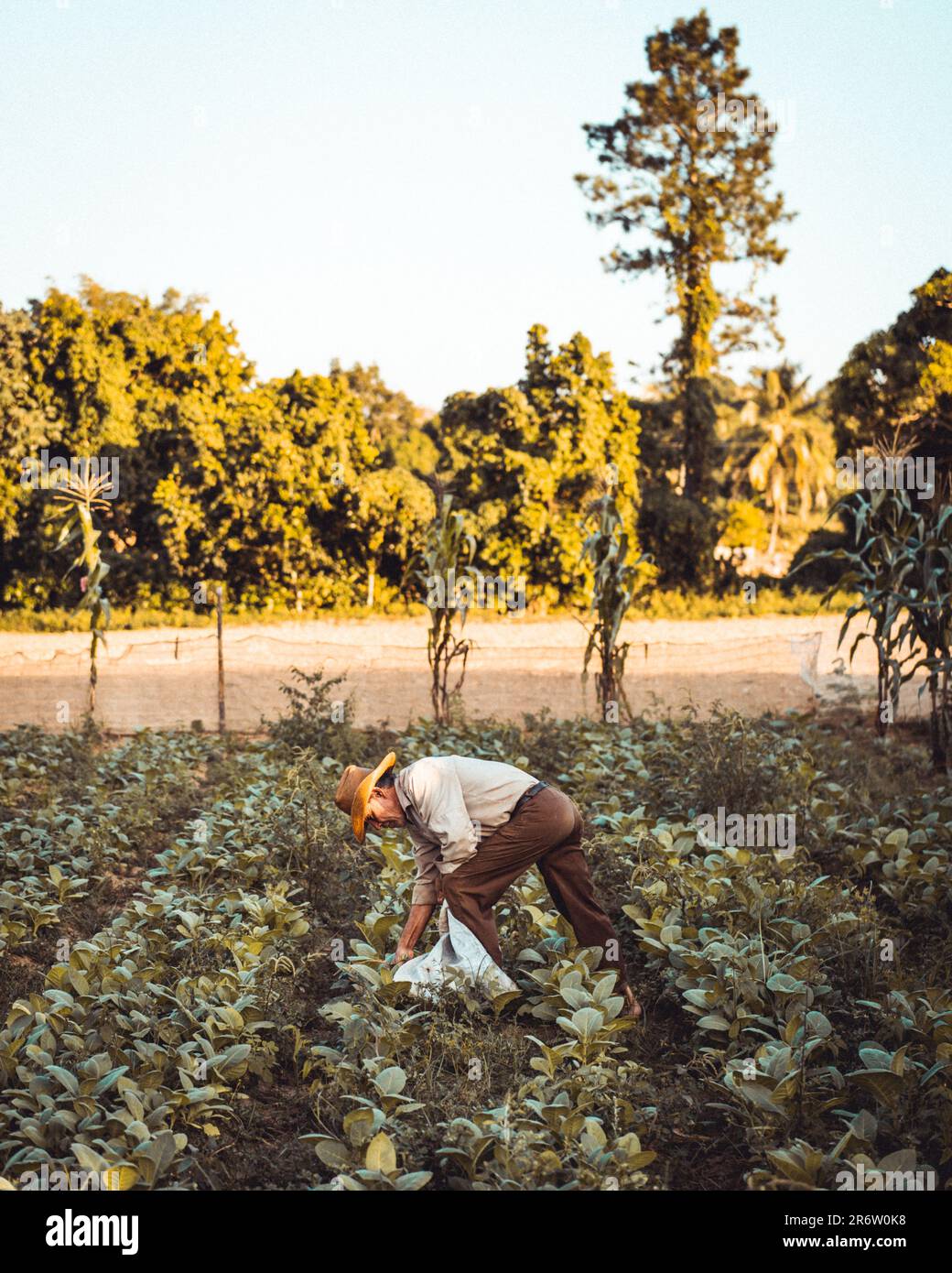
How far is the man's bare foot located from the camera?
4.29m

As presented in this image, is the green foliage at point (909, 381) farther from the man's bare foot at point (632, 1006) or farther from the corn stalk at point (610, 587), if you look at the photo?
the man's bare foot at point (632, 1006)

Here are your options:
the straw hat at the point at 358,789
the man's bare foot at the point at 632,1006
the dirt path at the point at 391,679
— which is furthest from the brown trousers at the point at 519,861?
the dirt path at the point at 391,679

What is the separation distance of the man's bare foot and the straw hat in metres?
1.12

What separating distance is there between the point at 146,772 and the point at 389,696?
4.65 m

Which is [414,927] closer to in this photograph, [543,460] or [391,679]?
[391,679]

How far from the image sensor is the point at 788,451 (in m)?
31.2

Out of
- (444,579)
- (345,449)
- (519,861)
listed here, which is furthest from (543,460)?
(519,861)

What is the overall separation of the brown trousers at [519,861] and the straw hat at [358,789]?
398 millimetres

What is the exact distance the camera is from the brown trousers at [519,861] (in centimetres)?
427

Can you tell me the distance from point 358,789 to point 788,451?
28.8 meters

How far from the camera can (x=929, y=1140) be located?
11.5 feet

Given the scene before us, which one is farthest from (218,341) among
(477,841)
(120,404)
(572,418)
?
(477,841)

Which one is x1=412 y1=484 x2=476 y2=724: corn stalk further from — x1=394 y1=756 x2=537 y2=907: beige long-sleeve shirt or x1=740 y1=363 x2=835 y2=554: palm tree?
x1=740 y1=363 x2=835 y2=554: palm tree

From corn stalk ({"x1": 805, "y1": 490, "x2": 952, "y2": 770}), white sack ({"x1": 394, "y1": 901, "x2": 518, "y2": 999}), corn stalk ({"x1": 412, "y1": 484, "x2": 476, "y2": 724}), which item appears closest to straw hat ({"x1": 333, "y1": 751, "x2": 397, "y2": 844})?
white sack ({"x1": 394, "y1": 901, "x2": 518, "y2": 999})
